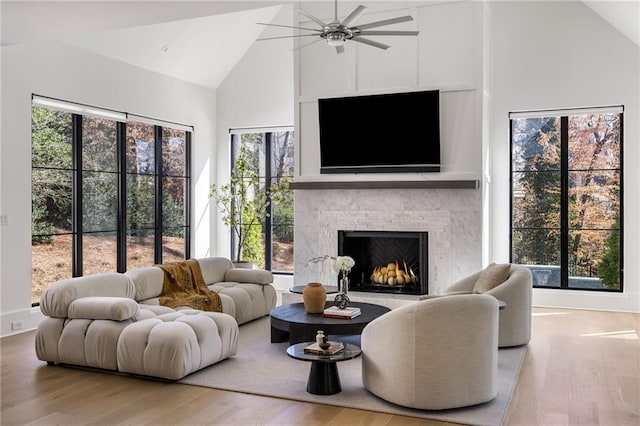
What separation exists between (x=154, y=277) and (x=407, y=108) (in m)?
3.40

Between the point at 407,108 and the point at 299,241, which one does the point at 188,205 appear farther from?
the point at 407,108

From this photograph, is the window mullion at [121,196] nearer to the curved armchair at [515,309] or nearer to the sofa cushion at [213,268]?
the sofa cushion at [213,268]

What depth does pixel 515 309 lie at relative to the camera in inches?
226

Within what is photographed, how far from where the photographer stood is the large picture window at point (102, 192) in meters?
6.75

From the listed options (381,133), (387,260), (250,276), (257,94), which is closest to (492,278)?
(387,260)

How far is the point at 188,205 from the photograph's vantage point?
367 inches

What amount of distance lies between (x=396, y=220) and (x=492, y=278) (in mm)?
1548

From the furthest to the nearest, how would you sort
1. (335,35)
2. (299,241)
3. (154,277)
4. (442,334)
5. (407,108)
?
(299,241), (407,108), (154,277), (335,35), (442,334)

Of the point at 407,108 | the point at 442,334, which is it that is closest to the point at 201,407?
the point at 442,334

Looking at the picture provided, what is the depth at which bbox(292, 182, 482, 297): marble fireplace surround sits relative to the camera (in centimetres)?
685

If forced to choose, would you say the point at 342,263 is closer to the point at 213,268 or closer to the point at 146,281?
the point at 146,281

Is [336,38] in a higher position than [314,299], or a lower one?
higher

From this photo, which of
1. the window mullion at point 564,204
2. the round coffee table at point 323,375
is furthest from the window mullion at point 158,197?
the window mullion at point 564,204

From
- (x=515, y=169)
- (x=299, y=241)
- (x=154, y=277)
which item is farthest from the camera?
(x=515, y=169)
